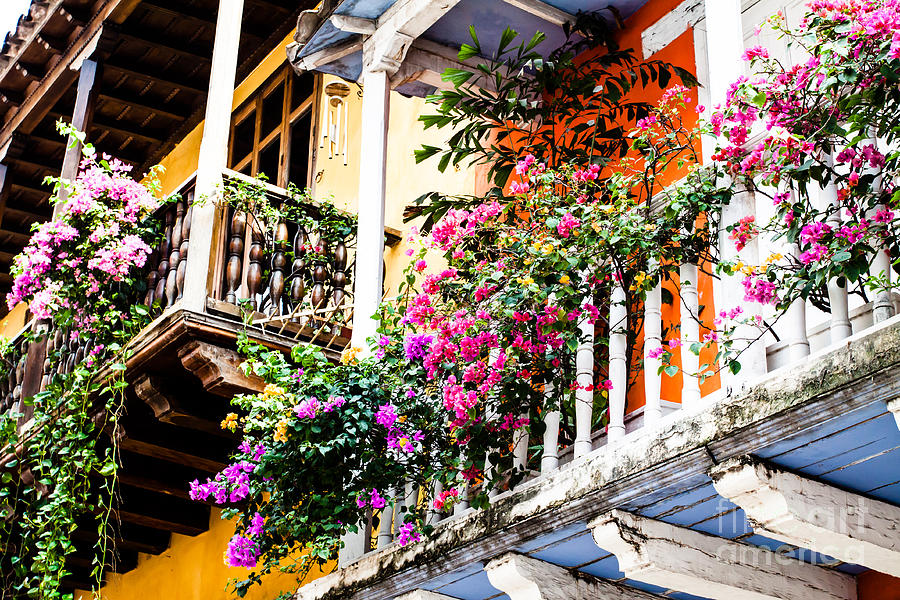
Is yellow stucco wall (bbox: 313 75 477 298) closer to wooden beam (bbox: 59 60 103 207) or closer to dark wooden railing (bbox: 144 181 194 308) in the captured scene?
dark wooden railing (bbox: 144 181 194 308)

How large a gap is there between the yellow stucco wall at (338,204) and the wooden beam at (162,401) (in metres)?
1.22

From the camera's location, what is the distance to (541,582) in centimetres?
454

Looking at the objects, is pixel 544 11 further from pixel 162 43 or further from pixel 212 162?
pixel 162 43

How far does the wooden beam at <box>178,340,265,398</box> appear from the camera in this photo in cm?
629

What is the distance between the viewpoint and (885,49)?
363 cm

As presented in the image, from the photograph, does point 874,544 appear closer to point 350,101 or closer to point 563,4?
point 563,4

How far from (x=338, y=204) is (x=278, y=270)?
225 cm

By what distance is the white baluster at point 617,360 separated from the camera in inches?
169

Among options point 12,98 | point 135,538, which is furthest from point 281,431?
point 12,98

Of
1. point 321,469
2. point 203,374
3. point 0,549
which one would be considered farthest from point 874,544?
point 0,549

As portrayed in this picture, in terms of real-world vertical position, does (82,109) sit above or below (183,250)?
above

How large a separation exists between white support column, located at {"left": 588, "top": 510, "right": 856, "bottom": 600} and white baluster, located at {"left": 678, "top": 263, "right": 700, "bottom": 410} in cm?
46

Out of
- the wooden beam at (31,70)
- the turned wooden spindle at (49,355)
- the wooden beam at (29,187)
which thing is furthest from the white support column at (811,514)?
the wooden beam at (29,187)

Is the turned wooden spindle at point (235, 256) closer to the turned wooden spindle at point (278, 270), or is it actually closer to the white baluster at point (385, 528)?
the turned wooden spindle at point (278, 270)
